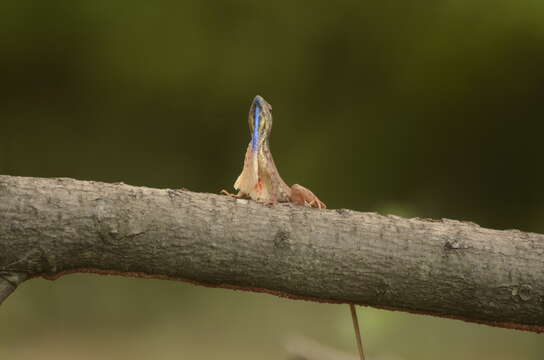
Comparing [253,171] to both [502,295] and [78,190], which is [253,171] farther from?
[502,295]

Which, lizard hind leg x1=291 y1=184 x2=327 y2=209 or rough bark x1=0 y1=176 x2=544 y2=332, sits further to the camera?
lizard hind leg x1=291 y1=184 x2=327 y2=209

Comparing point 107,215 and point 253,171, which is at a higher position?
point 253,171

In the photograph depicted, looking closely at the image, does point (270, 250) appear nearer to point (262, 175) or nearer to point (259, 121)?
point (262, 175)

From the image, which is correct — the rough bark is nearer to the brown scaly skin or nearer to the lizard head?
the brown scaly skin

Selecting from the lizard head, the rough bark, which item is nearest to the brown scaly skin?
the lizard head

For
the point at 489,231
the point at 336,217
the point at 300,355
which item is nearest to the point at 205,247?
the point at 336,217

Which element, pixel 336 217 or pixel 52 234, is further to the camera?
pixel 336 217

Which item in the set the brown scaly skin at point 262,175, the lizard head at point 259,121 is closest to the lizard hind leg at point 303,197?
the brown scaly skin at point 262,175

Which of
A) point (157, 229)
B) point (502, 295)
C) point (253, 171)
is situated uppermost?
point (253, 171)
